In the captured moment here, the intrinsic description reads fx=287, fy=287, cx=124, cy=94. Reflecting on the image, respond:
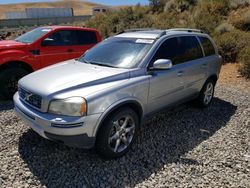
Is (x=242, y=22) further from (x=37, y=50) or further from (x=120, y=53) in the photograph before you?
(x=120, y=53)

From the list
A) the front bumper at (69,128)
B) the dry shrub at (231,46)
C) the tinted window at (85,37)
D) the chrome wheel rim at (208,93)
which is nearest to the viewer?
the front bumper at (69,128)

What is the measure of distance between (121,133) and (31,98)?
1320mm

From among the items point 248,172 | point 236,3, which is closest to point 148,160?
point 248,172

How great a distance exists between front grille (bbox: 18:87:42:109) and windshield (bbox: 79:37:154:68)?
1219 mm

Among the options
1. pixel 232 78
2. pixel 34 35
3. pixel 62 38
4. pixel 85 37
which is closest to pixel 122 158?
pixel 62 38

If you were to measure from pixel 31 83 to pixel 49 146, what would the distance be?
3.23ft

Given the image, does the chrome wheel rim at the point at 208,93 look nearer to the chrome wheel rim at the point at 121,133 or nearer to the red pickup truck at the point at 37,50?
the chrome wheel rim at the point at 121,133

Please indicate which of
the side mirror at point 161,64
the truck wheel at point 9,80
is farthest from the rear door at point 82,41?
the side mirror at point 161,64

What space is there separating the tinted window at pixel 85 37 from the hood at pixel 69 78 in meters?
3.44

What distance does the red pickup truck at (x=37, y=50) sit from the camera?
6.49 metres

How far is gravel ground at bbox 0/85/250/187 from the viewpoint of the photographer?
141 inches

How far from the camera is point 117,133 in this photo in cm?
396

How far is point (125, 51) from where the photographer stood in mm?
4656

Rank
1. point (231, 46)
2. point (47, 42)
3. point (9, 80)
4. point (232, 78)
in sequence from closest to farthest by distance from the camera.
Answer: point (9, 80)
point (47, 42)
point (232, 78)
point (231, 46)
